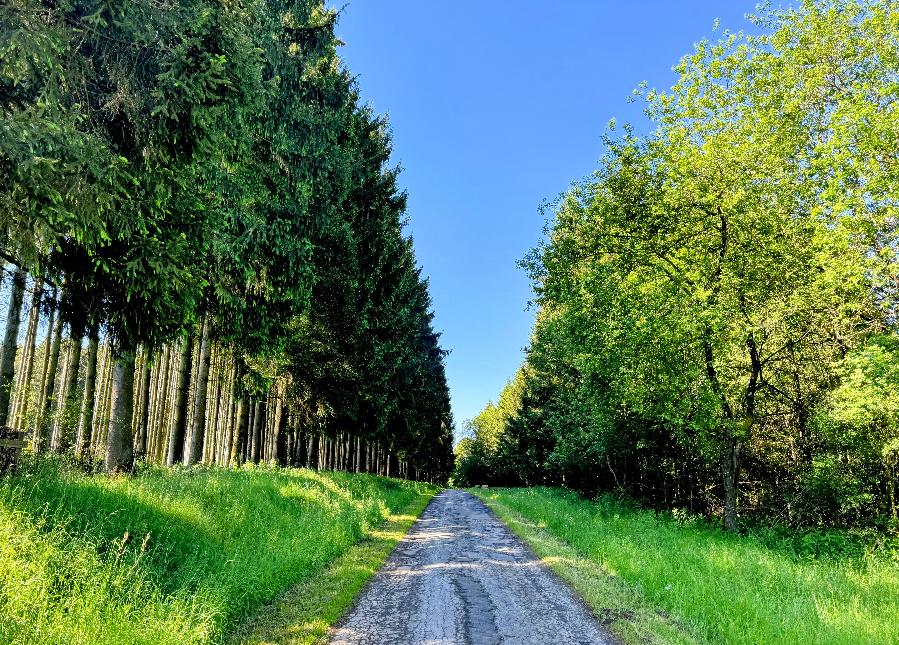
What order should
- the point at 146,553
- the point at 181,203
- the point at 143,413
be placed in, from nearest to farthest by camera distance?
the point at 146,553
the point at 181,203
the point at 143,413

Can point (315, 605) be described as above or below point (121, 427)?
below

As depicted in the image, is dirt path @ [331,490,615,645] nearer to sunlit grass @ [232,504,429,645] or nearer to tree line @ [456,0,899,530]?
sunlit grass @ [232,504,429,645]

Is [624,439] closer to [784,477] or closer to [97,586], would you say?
[784,477]

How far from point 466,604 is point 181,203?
652cm

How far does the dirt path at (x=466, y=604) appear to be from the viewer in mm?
5723

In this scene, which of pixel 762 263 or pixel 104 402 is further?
pixel 104 402

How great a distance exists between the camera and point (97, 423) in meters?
23.4

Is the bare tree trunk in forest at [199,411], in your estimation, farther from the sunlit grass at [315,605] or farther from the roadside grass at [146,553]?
the sunlit grass at [315,605]

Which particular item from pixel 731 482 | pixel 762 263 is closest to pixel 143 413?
pixel 731 482

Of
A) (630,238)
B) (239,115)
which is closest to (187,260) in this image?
(239,115)

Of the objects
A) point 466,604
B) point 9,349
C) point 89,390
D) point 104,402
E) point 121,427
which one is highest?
point 9,349

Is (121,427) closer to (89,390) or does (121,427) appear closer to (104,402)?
(89,390)

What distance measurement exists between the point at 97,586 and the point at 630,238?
51.2 ft

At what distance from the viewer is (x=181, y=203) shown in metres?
6.70
